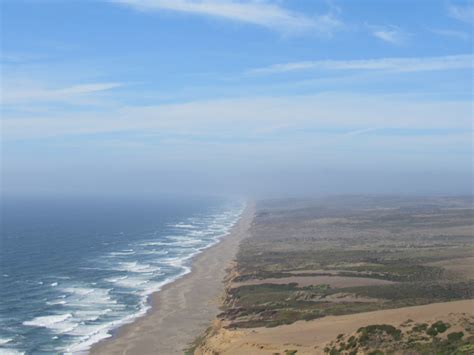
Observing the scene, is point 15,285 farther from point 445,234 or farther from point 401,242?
point 445,234

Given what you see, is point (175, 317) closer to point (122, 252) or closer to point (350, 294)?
point (350, 294)

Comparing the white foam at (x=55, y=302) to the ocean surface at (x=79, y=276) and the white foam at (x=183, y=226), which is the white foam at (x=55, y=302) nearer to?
the ocean surface at (x=79, y=276)

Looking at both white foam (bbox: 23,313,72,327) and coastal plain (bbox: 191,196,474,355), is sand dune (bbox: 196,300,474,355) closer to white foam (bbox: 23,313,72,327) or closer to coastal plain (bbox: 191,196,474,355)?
coastal plain (bbox: 191,196,474,355)

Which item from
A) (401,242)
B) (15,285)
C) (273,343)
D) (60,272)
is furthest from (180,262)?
(273,343)

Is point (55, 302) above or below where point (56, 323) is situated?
above

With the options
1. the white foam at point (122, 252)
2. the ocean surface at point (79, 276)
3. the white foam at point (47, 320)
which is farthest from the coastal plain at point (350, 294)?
the white foam at point (122, 252)

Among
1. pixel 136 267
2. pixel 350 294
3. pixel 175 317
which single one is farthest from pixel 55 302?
pixel 350 294
